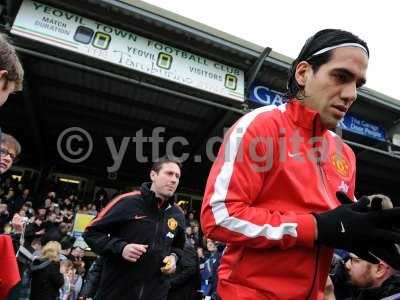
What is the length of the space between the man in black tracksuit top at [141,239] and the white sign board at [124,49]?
4528mm

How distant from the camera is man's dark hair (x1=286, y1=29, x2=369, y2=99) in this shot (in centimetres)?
154

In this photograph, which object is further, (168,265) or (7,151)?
(168,265)

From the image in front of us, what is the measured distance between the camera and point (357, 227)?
46.3 inches

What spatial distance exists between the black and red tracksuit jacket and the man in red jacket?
202cm

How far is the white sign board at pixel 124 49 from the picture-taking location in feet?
23.5

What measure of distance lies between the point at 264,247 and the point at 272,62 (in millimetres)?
8305

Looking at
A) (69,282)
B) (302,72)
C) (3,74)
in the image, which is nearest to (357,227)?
Result: (302,72)

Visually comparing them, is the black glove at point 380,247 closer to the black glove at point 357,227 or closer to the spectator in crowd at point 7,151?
the black glove at point 357,227

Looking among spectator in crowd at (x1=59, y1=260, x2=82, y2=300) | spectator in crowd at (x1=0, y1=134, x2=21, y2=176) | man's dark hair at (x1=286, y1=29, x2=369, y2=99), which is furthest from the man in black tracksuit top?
spectator in crowd at (x1=59, y1=260, x2=82, y2=300)

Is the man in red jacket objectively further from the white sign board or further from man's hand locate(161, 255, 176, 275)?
the white sign board

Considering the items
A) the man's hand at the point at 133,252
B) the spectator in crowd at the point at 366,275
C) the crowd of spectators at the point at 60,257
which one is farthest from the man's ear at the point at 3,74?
the spectator in crowd at the point at 366,275

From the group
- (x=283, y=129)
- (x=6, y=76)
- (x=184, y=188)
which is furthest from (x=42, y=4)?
(x=184, y=188)

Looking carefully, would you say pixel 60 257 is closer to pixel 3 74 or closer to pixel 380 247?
pixel 3 74

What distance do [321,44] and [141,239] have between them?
2471mm
